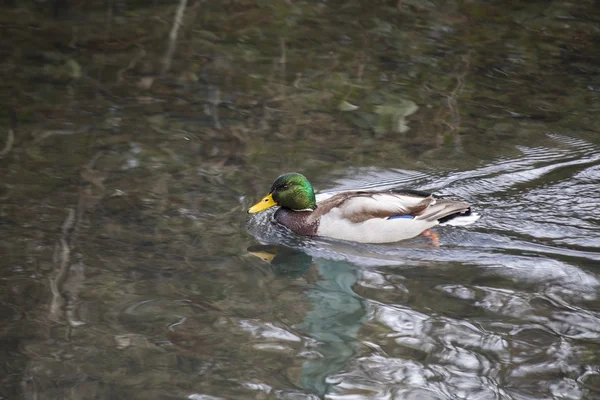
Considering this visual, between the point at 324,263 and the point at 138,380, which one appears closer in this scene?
the point at 138,380

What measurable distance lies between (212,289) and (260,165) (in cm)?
255

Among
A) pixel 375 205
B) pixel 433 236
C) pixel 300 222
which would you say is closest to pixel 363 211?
pixel 375 205

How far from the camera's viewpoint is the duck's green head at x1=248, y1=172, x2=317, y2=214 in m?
8.09

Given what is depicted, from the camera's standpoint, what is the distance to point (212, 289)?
275 inches

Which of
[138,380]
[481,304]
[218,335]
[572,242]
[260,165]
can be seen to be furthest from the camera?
[260,165]

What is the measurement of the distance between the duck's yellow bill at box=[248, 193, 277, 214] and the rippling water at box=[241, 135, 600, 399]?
30 cm

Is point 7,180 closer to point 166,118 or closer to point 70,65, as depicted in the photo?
point 166,118

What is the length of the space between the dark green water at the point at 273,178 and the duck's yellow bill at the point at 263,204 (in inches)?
10.1

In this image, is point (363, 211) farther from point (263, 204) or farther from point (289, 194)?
point (263, 204)

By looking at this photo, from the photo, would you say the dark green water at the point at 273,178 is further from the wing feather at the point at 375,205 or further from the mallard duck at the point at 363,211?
the wing feather at the point at 375,205

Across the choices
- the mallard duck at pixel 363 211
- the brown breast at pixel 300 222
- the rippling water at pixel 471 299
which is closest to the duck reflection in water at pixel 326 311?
the rippling water at pixel 471 299

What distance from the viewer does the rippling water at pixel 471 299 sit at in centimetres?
589

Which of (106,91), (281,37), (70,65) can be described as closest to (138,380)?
(106,91)

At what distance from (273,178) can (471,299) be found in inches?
112
